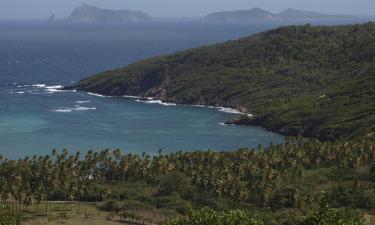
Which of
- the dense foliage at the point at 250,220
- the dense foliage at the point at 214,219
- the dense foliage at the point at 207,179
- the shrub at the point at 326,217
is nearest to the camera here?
→ the shrub at the point at 326,217

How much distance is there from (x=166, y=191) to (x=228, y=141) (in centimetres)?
5770

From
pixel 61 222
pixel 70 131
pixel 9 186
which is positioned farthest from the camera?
pixel 70 131

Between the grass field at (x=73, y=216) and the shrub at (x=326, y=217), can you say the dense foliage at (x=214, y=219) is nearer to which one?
the shrub at (x=326, y=217)

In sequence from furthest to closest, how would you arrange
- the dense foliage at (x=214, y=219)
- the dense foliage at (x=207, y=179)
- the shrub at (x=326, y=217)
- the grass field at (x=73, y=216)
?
the dense foliage at (x=207, y=179) → the grass field at (x=73, y=216) → the dense foliage at (x=214, y=219) → the shrub at (x=326, y=217)

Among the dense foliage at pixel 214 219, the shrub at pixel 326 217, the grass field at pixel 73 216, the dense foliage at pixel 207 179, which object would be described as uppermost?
the shrub at pixel 326 217

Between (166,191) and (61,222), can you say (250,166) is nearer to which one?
(166,191)

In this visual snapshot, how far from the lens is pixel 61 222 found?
93000mm

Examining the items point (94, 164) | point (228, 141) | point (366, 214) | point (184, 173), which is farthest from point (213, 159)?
point (228, 141)

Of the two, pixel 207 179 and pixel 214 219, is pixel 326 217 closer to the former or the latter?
pixel 214 219

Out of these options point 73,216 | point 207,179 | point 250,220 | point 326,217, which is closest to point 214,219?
point 250,220

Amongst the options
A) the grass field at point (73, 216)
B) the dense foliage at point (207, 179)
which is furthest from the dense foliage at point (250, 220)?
the grass field at point (73, 216)

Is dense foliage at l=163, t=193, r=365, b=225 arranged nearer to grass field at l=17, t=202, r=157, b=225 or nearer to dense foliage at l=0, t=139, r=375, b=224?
dense foliage at l=0, t=139, r=375, b=224

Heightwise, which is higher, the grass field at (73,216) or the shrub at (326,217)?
the shrub at (326,217)

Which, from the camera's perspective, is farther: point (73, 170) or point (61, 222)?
point (73, 170)
